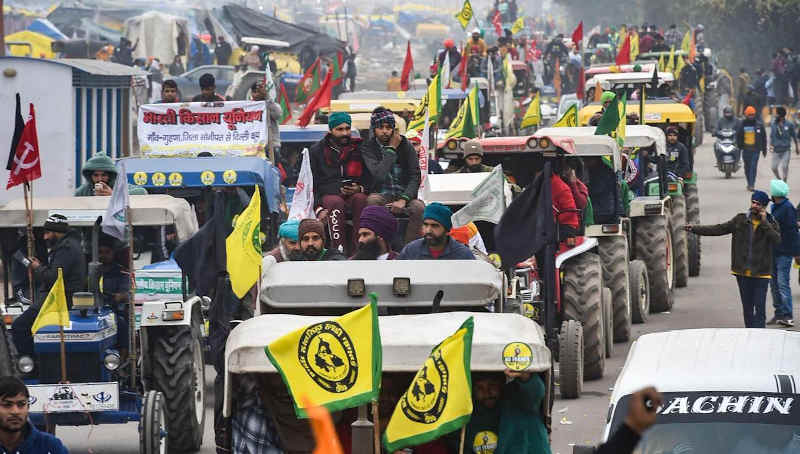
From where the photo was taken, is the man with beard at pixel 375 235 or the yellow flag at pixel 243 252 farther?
the man with beard at pixel 375 235

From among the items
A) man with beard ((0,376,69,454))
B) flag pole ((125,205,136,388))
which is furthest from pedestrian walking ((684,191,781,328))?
Result: man with beard ((0,376,69,454))

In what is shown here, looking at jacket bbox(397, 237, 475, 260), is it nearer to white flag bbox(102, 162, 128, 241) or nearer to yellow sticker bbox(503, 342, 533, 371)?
white flag bbox(102, 162, 128, 241)

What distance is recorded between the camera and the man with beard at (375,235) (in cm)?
1180

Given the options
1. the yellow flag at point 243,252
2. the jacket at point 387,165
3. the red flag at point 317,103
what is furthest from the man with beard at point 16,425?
the red flag at point 317,103

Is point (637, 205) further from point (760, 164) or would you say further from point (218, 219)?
point (760, 164)

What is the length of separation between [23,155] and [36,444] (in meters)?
5.22

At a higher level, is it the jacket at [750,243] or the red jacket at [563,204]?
the red jacket at [563,204]

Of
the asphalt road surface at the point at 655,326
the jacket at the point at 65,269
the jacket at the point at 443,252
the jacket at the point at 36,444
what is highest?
the jacket at the point at 443,252

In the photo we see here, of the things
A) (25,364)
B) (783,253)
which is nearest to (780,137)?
(783,253)

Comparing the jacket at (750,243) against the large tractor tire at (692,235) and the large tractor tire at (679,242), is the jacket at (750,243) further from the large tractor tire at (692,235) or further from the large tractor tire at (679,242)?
the large tractor tire at (692,235)

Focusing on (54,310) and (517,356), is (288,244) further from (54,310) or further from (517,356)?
(517,356)

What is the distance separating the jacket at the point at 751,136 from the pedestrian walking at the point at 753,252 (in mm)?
15484

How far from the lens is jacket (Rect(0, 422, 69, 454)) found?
804 cm

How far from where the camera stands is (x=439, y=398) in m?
7.52
